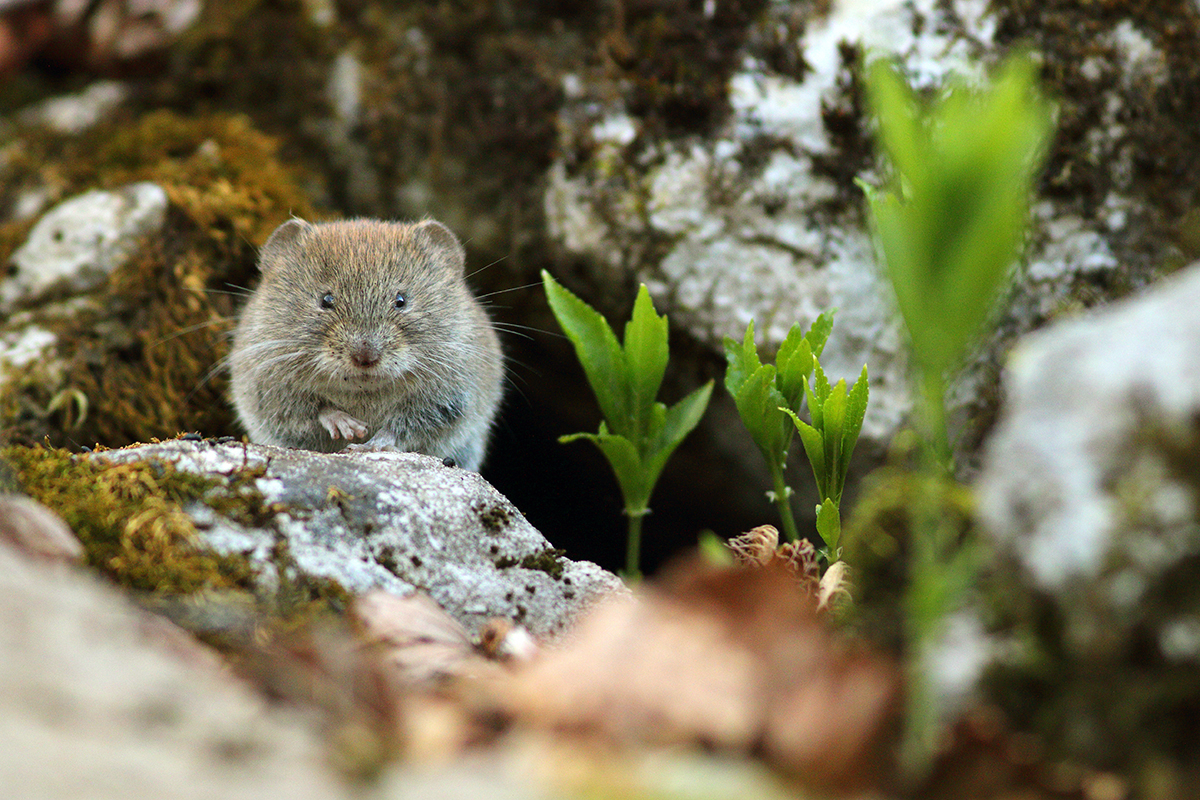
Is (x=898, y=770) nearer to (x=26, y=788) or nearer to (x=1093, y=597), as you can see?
(x=1093, y=597)

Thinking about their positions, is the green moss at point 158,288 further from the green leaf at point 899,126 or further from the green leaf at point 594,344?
the green leaf at point 899,126

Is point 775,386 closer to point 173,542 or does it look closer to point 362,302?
point 362,302

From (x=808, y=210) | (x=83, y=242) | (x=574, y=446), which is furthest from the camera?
(x=574, y=446)

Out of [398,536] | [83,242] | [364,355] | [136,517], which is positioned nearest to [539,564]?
[398,536]

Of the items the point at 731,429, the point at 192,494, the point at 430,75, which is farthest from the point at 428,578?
the point at 430,75

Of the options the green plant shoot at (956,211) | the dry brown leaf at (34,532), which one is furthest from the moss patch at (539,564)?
the green plant shoot at (956,211)

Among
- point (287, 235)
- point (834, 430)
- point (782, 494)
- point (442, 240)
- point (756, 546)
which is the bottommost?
point (756, 546)
